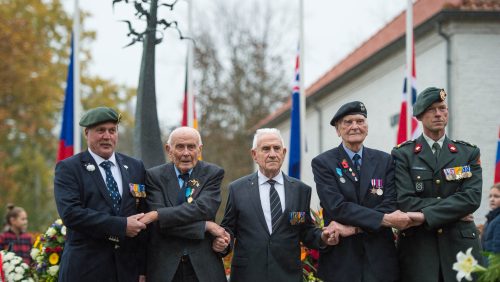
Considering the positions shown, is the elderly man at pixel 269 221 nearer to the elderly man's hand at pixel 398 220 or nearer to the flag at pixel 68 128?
the elderly man's hand at pixel 398 220

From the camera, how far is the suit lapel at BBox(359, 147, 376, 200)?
18.6ft

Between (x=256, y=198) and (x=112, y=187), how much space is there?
1.15 metres

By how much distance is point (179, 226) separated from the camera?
5531 mm

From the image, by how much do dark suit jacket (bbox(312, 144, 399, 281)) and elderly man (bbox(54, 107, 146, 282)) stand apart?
1454 mm

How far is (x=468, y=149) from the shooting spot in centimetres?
568

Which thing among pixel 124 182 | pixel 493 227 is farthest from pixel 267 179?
pixel 493 227

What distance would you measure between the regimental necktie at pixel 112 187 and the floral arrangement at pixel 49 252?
1.95 m

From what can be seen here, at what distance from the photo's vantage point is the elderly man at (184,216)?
552 cm

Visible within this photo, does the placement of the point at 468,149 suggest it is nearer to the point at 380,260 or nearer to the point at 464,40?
the point at 380,260

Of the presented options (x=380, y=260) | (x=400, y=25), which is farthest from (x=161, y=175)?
(x=400, y=25)

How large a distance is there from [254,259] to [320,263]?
1.80 ft

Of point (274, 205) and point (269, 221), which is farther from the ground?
point (274, 205)

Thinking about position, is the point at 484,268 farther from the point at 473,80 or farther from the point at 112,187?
the point at 473,80

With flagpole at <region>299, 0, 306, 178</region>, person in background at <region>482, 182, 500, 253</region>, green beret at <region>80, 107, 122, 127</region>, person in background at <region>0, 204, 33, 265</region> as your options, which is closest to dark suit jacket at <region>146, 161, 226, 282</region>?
green beret at <region>80, 107, 122, 127</region>
